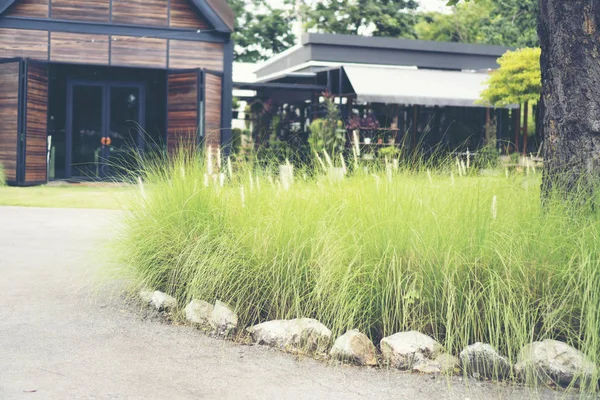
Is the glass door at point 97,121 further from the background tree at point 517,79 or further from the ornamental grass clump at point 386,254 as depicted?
the ornamental grass clump at point 386,254

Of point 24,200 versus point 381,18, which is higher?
point 381,18

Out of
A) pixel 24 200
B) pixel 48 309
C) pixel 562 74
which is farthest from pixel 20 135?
pixel 562 74

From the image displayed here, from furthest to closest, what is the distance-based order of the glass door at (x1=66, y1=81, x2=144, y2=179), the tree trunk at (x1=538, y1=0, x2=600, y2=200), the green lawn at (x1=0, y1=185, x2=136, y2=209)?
1. the glass door at (x1=66, y1=81, x2=144, y2=179)
2. the green lawn at (x1=0, y1=185, x2=136, y2=209)
3. the tree trunk at (x1=538, y1=0, x2=600, y2=200)

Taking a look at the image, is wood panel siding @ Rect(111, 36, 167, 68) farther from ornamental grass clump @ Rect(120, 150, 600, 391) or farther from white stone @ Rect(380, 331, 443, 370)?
white stone @ Rect(380, 331, 443, 370)

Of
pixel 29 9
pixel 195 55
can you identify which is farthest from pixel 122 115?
pixel 29 9

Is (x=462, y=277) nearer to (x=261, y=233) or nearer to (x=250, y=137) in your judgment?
(x=261, y=233)

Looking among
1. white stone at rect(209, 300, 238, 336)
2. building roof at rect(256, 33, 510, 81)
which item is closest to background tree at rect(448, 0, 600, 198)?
white stone at rect(209, 300, 238, 336)

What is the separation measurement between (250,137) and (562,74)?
16818 millimetres

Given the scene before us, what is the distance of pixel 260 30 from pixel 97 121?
1999 cm

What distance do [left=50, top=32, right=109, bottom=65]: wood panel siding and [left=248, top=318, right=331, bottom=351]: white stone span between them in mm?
12488

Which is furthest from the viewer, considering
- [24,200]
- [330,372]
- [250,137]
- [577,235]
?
[250,137]

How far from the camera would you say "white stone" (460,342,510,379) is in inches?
139

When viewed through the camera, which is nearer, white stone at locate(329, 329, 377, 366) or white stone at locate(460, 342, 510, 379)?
white stone at locate(460, 342, 510, 379)

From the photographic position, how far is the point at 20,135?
14.7 metres
